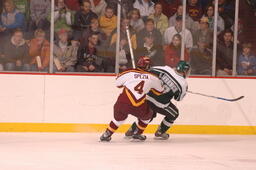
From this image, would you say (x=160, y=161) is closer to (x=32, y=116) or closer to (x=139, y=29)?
(x=32, y=116)

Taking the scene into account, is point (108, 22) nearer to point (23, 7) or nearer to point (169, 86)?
point (23, 7)

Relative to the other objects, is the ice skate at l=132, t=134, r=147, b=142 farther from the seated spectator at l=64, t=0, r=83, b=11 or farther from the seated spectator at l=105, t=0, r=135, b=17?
the seated spectator at l=64, t=0, r=83, b=11

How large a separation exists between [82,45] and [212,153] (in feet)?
9.96

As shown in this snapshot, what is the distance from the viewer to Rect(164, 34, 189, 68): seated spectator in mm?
8852

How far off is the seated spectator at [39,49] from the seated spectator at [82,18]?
417 mm

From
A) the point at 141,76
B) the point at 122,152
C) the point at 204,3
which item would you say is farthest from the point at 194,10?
the point at 122,152

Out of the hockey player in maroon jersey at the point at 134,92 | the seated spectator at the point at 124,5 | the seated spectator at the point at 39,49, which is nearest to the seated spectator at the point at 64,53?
the seated spectator at the point at 39,49

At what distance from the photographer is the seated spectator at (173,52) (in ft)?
29.0

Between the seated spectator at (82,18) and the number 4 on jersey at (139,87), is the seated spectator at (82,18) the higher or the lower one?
the higher one

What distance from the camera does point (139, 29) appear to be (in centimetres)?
900

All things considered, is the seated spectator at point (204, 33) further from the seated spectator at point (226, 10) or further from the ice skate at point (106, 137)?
the ice skate at point (106, 137)

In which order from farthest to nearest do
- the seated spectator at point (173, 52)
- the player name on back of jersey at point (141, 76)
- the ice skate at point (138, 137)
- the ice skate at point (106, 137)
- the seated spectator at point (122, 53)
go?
the seated spectator at point (173, 52) → the seated spectator at point (122, 53) → the ice skate at point (138, 137) → the ice skate at point (106, 137) → the player name on back of jersey at point (141, 76)

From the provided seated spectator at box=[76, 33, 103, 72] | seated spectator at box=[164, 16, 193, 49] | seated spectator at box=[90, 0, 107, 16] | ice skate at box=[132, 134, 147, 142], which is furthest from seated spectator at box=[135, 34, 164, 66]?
ice skate at box=[132, 134, 147, 142]

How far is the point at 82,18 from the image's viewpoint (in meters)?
8.81
